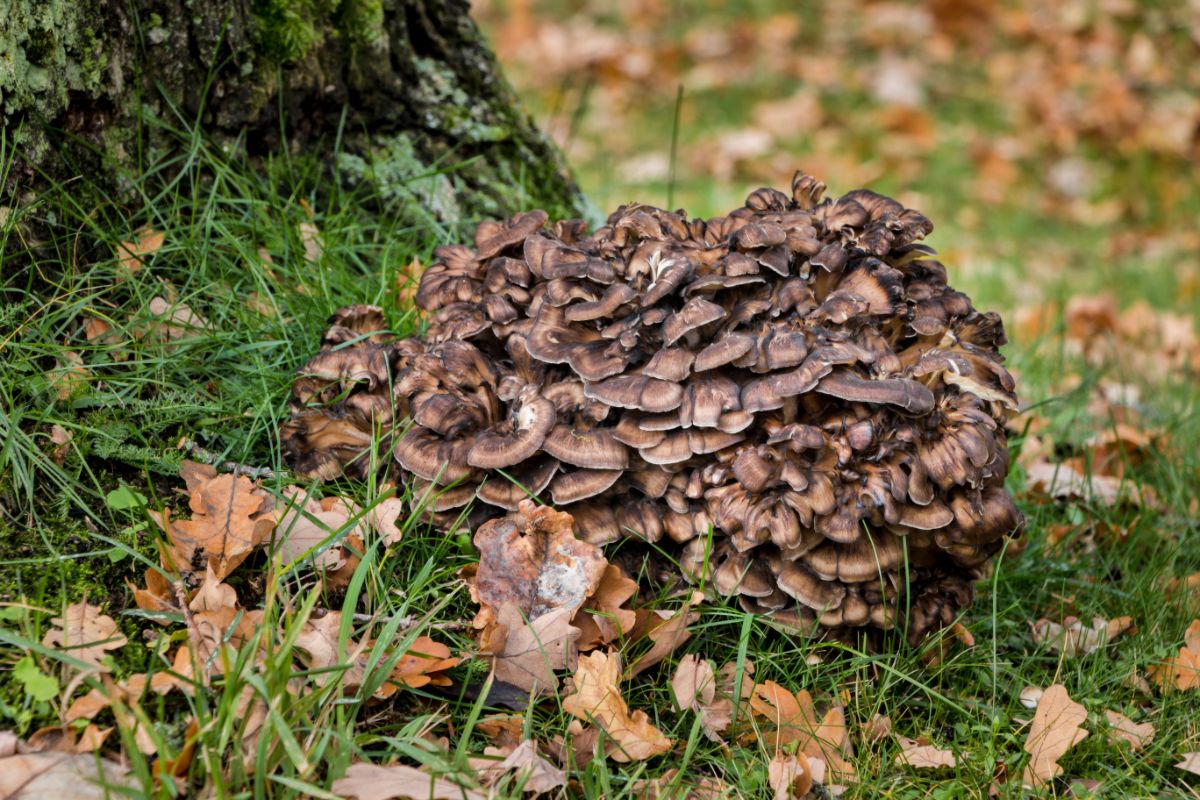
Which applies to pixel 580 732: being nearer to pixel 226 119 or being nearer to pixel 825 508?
pixel 825 508

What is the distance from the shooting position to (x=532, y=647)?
2.96 metres

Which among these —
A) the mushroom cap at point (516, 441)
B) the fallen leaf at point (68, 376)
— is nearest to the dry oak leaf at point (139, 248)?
the fallen leaf at point (68, 376)

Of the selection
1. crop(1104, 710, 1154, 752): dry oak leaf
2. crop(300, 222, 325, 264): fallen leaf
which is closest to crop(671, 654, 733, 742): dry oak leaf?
crop(1104, 710, 1154, 752): dry oak leaf

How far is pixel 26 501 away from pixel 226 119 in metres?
1.80

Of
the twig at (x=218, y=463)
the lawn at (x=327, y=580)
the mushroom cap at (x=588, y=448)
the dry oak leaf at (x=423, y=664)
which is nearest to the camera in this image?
the lawn at (x=327, y=580)

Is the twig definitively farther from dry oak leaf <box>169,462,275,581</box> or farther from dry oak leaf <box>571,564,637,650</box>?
dry oak leaf <box>571,564,637,650</box>

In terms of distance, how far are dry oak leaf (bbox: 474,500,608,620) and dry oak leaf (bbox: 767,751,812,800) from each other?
735 mm

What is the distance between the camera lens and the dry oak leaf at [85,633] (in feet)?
8.49

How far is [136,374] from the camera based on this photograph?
11.0 feet

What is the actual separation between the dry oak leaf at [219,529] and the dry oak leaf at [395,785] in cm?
77

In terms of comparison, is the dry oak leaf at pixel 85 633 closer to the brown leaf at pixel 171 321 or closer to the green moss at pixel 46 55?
the brown leaf at pixel 171 321

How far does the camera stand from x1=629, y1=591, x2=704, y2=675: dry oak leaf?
9.99ft

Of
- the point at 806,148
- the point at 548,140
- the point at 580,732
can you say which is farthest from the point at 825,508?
the point at 806,148

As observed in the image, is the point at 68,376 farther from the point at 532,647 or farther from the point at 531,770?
the point at 531,770
